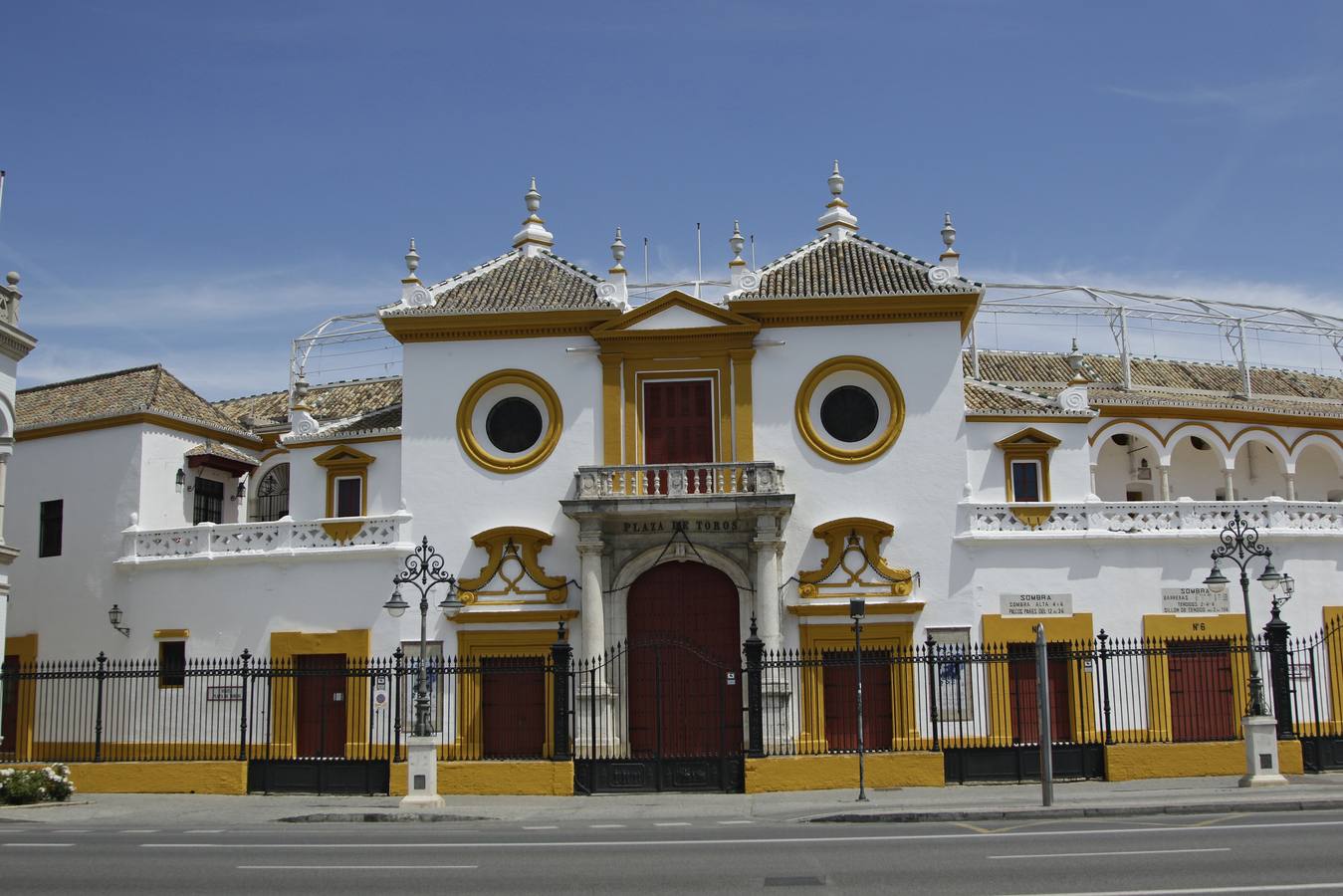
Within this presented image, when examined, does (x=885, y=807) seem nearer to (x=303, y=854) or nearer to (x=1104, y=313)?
(x=303, y=854)

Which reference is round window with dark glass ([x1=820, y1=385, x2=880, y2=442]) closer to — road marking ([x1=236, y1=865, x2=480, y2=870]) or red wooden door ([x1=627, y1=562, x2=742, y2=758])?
red wooden door ([x1=627, y1=562, x2=742, y2=758])

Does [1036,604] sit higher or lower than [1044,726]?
higher

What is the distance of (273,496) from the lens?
37.9 meters

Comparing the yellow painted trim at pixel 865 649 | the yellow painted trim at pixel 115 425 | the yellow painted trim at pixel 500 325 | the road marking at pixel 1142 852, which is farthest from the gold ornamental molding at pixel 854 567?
the yellow painted trim at pixel 115 425

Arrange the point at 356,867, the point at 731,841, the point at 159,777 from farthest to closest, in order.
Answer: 1. the point at 159,777
2. the point at 731,841
3. the point at 356,867

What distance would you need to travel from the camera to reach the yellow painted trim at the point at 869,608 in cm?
2812

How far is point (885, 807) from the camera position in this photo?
1964 cm

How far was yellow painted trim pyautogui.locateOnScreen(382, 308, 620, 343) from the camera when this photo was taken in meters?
29.9

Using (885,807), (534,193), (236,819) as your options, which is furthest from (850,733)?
(534,193)

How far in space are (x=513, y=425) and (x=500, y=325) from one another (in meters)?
2.19

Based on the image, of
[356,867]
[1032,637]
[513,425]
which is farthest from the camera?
[513,425]

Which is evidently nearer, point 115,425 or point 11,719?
point 11,719

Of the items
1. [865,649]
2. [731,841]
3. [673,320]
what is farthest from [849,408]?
[731,841]

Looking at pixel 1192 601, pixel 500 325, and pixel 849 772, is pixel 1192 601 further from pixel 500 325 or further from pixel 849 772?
pixel 500 325
